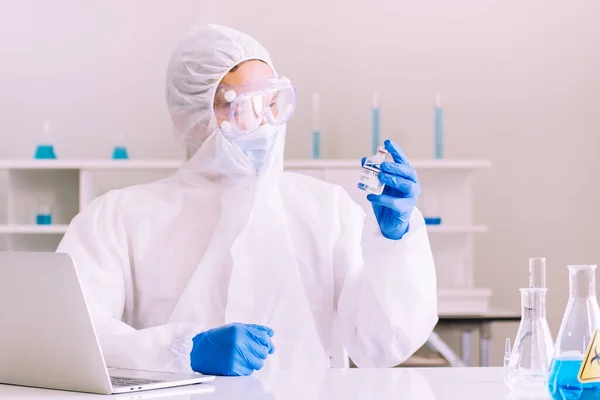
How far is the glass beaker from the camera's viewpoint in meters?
1.09

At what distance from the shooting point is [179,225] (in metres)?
1.88

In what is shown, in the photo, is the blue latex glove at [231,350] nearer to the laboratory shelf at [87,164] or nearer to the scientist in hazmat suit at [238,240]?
the scientist in hazmat suit at [238,240]

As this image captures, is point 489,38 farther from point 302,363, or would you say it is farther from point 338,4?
point 302,363

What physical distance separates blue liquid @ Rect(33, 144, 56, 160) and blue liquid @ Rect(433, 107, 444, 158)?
1.51 metres

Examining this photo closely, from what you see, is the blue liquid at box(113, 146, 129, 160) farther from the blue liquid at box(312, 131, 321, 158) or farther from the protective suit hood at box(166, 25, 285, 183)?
the protective suit hood at box(166, 25, 285, 183)

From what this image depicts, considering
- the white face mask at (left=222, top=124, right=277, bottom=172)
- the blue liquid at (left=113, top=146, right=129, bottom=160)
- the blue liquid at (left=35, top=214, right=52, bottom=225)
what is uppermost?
the blue liquid at (left=113, top=146, right=129, bottom=160)

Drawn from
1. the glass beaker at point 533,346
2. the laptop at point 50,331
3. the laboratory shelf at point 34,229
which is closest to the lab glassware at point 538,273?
the glass beaker at point 533,346

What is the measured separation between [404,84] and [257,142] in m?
1.82

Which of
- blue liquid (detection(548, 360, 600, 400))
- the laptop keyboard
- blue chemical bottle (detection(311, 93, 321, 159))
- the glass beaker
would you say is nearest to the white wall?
blue chemical bottle (detection(311, 93, 321, 159))

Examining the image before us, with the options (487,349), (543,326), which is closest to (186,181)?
(543,326)

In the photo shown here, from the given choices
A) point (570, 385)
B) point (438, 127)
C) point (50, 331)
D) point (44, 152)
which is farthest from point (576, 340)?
point (44, 152)

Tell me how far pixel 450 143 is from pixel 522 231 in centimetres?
48

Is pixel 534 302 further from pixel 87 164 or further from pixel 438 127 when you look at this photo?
pixel 87 164

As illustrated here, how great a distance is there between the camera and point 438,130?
3.24 meters
